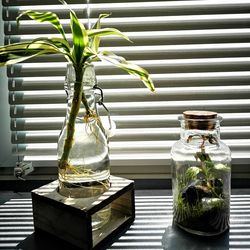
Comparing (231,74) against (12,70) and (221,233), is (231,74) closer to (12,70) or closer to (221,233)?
(221,233)

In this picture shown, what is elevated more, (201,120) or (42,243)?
(201,120)

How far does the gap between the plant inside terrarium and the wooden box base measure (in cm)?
13

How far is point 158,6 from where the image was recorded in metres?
1.03

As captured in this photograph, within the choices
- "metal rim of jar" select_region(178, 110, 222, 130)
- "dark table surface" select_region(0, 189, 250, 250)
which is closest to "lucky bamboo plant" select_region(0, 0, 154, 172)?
"metal rim of jar" select_region(178, 110, 222, 130)

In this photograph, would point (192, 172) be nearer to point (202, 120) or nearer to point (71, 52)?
point (202, 120)

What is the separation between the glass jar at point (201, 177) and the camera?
0.79 m

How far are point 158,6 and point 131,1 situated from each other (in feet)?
0.27

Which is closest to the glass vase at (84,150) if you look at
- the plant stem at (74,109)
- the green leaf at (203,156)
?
the plant stem at (74,109)

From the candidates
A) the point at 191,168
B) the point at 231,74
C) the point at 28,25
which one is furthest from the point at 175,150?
the point at 28,25

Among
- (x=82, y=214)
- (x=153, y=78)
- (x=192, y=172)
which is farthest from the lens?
(x=153, y=78)

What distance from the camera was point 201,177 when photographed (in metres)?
0.83

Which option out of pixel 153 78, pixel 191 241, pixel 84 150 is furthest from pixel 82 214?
pixel 153 78

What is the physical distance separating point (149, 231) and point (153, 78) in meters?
0.46

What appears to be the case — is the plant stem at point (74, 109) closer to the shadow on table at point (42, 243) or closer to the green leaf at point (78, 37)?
the green leaf at point (78, 37)
